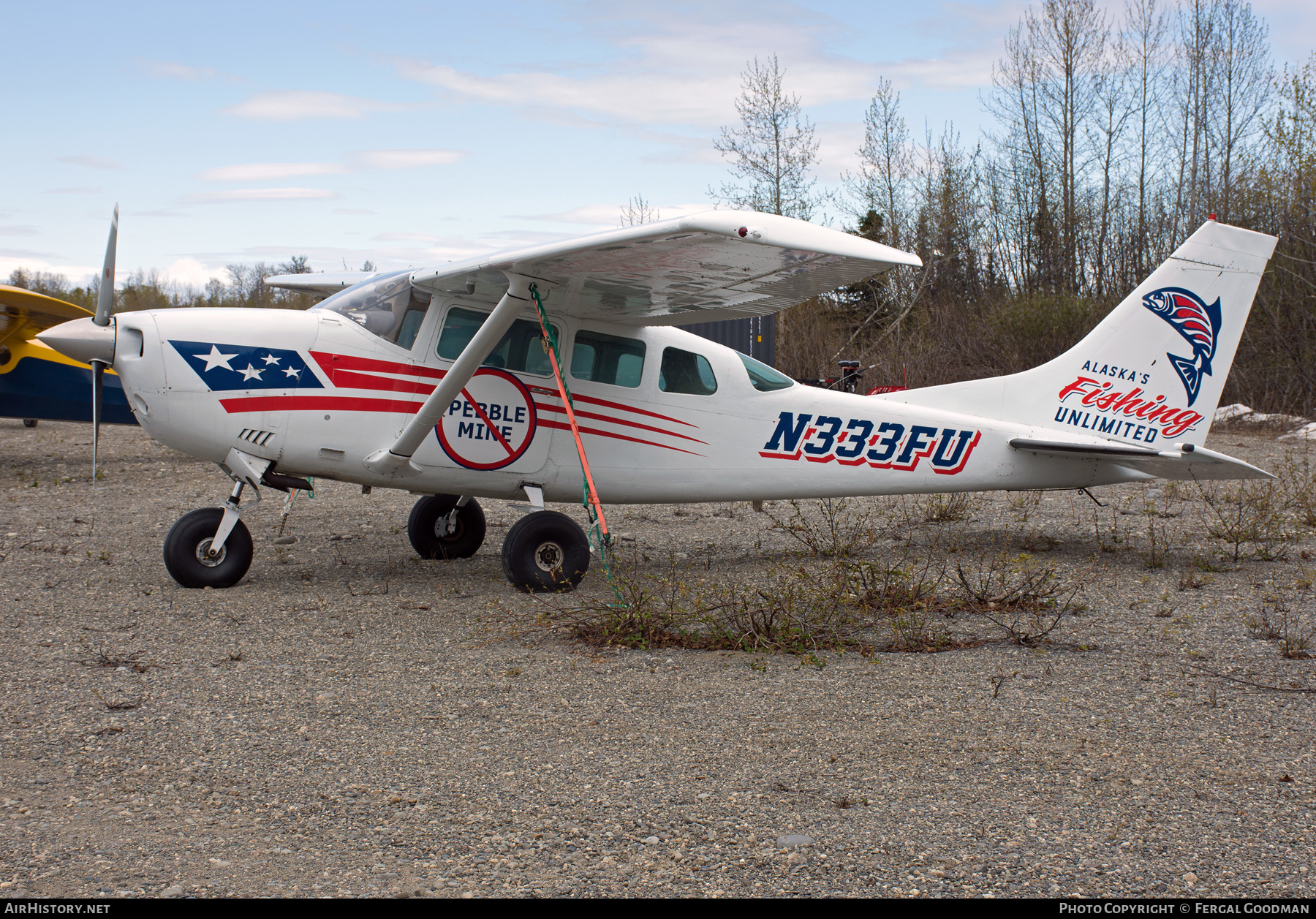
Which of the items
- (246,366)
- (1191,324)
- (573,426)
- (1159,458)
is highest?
(1191,324)

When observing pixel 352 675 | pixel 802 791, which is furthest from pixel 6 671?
pixel 802 791

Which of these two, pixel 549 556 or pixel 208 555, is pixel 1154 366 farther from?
pixel 208 555

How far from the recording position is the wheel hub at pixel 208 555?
20.9 feet

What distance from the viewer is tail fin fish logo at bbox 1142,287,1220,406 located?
7934 millimetres

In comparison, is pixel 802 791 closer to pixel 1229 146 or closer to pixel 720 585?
pixel 720 585

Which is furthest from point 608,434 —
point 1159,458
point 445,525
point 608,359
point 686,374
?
point 1159,458

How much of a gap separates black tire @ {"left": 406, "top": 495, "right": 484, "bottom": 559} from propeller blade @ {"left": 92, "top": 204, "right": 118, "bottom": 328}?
2.63m

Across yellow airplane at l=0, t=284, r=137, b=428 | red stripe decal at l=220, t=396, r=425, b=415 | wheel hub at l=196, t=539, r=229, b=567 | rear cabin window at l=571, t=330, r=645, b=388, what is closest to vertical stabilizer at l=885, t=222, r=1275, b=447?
rear cabin window at l=571, t=330, r=645, b=388

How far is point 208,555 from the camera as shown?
6387 mm

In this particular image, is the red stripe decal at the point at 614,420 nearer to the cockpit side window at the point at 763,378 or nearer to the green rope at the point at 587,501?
the green rope at the point at 587,501

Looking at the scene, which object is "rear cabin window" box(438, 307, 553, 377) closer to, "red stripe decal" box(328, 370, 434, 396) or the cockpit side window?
"red stripe decal" box(328, 370, 434, 396)

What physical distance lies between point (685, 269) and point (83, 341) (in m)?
3.88

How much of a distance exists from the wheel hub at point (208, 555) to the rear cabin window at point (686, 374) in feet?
11.1

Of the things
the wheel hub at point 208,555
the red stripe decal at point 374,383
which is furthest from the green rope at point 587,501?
the wheel hub at point 208,555
